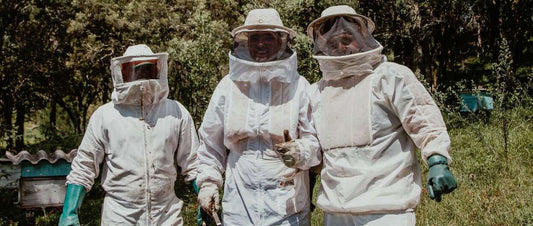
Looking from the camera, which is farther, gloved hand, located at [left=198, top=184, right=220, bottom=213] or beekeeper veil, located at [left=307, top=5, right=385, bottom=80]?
gloved hand, located at [left=198, top=184, right=220, bottom=213]

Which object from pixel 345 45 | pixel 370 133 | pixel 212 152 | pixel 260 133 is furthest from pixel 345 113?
pixel 212 152

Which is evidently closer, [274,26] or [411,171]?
[411,171]

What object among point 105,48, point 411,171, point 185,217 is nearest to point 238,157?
point 411,171

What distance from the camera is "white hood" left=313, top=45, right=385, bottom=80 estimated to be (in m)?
2.83

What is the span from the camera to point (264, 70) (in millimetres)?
3053

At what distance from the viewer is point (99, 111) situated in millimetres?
3531

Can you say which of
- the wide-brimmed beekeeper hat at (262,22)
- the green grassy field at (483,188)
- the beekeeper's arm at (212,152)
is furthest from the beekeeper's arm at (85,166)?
the green grassy field at (483,188)

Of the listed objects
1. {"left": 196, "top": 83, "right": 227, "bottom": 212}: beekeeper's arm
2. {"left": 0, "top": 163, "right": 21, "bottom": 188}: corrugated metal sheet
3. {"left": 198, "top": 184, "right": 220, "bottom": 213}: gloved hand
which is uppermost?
{"left": 196, "top": 83, "right": 227, "bottom": 212}: beekeeper's arm

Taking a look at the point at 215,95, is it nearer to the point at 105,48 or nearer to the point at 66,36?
the point at 105,48

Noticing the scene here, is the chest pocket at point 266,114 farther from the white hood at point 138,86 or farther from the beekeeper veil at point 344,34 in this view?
the white hood at point 138,86

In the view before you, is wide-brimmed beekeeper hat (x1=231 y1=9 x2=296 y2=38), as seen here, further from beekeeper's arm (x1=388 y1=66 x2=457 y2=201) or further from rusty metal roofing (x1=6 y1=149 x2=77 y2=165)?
rusty metal roofing (x1=6 y1=149 x2=77 y2=165)

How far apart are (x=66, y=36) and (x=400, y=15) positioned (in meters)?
9.45

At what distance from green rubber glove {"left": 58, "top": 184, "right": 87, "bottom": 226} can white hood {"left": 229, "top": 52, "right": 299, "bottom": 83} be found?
1341 millimetres

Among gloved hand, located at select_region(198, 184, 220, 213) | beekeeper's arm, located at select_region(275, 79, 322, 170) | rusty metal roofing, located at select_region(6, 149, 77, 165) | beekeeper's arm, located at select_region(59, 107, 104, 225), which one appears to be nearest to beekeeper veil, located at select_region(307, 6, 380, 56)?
beekeeper's arm, located at select_region(275, 79, 322, 170)
